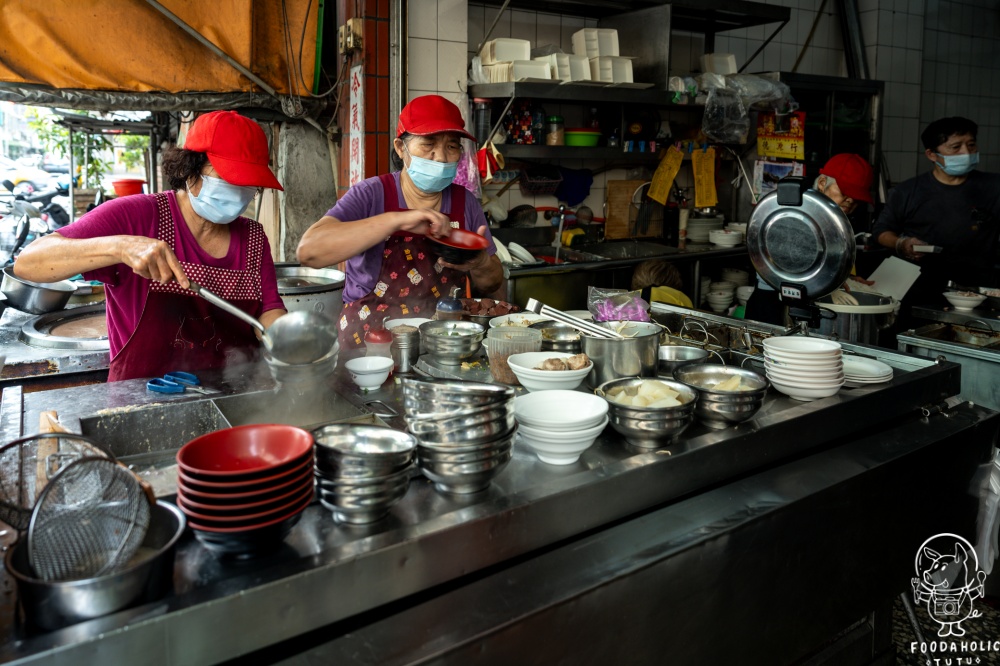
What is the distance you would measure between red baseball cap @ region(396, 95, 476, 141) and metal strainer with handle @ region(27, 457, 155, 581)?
6.18 ft

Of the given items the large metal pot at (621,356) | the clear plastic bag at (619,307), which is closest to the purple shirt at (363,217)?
the clear plastic bag at (619,307)

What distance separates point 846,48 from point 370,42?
5.07 m

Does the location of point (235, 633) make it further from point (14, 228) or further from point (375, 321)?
point (14, 228)

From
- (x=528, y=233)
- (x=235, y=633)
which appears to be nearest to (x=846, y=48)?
(x=528, y=233)

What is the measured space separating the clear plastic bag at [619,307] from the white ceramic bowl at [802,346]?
0.45 m

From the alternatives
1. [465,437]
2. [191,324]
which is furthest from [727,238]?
[465,437]

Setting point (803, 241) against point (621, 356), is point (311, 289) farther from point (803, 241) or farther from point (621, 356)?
point (803, 241)

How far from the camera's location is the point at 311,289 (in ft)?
12.1

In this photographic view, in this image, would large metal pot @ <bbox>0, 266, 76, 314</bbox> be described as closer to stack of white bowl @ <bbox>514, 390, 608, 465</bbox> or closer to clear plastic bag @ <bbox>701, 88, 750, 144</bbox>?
stack of white bowl @ <bbox>514, 390, 608, 465</bbox>

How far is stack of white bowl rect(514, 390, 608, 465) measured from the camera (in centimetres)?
170

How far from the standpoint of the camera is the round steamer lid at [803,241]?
8.27 ft

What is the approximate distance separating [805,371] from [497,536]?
117cm

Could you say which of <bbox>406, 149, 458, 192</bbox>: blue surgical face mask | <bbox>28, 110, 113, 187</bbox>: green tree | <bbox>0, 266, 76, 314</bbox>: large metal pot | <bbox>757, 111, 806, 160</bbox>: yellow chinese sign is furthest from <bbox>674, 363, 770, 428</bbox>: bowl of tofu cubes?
<bbox>28, 110, 113, 187</bbox>: green tree

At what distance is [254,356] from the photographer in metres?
2.58
